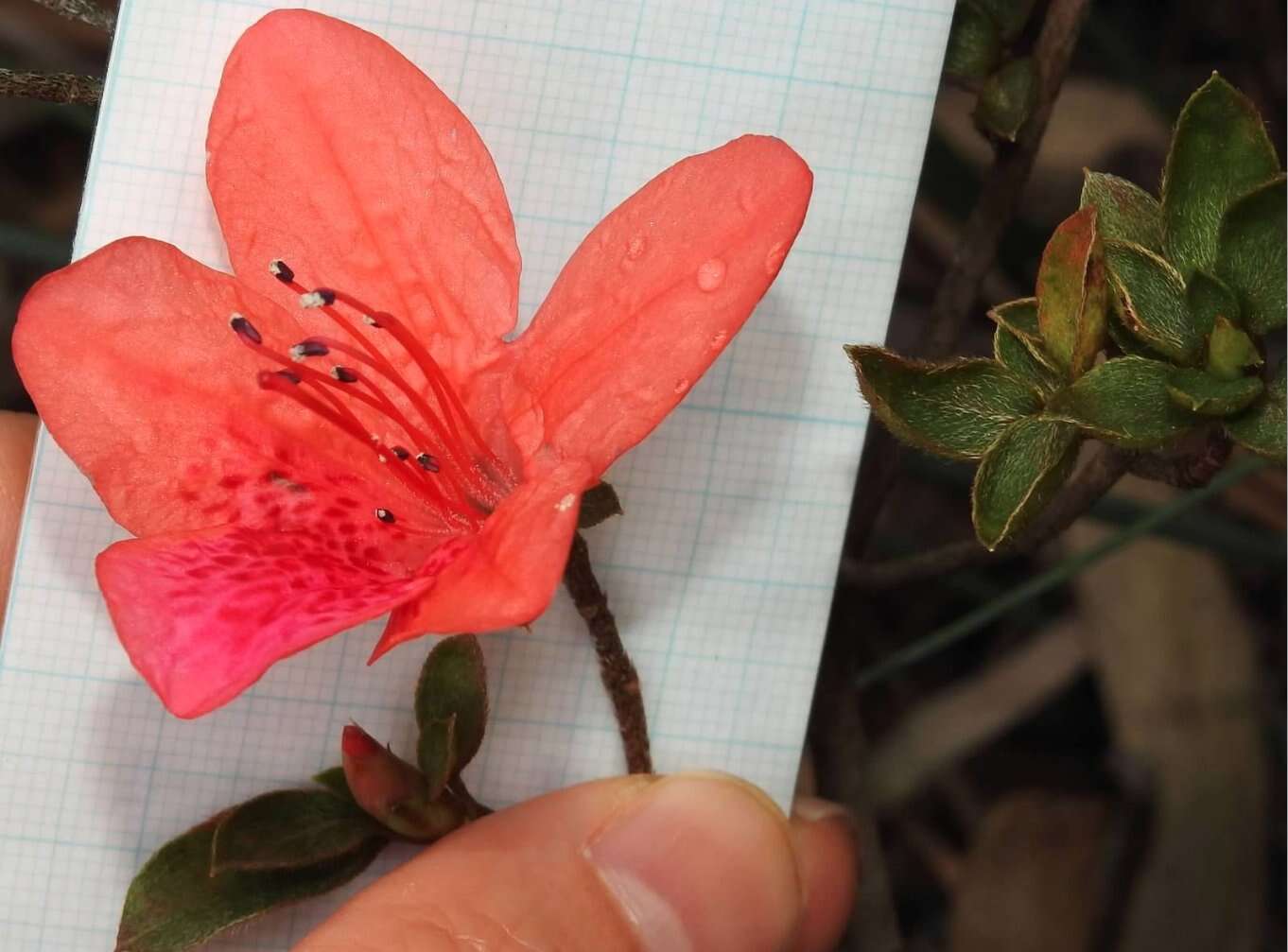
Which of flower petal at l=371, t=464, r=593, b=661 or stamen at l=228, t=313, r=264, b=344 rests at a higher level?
stamen at l=228, t=313, r=264, b=344

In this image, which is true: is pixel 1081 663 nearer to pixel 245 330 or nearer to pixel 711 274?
pixel 711 274

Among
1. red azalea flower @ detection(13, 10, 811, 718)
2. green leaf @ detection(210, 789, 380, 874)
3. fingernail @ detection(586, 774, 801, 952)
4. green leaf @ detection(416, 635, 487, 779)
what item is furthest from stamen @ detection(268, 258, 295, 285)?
fingernail @ detection(586, 774, 801, 952)

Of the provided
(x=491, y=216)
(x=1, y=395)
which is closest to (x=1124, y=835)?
(x=491, y=216)

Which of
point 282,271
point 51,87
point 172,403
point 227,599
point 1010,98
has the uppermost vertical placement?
point 1010,98

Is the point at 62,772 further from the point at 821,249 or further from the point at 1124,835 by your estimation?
the point at 1124,835

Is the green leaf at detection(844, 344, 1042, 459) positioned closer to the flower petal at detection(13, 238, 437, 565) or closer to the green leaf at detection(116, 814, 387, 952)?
the flower petal at detection(13, 238, 437, 565)

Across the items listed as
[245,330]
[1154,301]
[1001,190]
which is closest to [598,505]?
[245,330]
